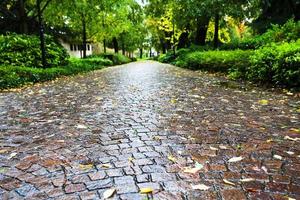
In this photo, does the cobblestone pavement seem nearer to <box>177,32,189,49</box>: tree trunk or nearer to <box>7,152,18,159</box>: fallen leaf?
<box>7,152,18,159</box>: fallen leaf

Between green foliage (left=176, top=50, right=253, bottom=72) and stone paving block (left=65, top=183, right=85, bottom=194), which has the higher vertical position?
green foliage (left=176, top=50, right=253, bottom=72)

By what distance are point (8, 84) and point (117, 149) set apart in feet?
28.8

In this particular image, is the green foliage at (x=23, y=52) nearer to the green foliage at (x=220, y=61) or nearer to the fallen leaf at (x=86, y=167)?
the green foliage at (x=220, y=61)

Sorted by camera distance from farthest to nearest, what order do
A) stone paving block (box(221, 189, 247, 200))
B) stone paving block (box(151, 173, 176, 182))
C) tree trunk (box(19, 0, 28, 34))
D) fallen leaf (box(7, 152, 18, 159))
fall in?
tree trunk (box(19, 0, 28, 34)) < fallen leaf (box(7, 152, 18, 159)) < stone paving block (box(151, 173, 176, 182)) < stone paving block (box(221, 189, 247, 200))

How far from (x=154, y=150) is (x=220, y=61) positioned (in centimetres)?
1149

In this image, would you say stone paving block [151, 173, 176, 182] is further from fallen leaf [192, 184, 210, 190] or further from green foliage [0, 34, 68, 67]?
green foliage [0, 34, 68, 67]

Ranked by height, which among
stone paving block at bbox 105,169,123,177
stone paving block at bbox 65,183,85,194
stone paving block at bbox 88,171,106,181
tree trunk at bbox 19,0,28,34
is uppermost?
tree trunk at bbox 19,0,28,34

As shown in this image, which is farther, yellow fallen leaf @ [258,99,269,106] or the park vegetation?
A: the park vegetation

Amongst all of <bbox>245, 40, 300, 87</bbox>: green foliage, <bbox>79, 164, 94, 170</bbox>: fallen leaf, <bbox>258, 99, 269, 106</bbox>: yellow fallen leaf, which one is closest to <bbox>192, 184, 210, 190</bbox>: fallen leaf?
<bbox>79, 164, 94, 170</bbox>: fallen leaf

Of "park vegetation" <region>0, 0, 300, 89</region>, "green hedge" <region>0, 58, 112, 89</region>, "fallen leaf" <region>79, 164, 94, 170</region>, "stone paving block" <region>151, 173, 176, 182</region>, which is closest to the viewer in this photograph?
"stone paving block" <region>151, 173, 176, 182</region>

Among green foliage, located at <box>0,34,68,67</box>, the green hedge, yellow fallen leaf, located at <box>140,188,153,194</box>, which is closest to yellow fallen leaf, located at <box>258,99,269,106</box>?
yellow fallen leaf, located at <box>140,188,153,194</box>

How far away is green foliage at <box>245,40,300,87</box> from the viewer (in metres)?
8.66

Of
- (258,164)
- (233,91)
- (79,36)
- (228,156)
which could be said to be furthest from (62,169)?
(79,36)

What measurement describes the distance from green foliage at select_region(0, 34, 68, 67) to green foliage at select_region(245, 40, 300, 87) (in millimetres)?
10436
